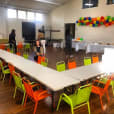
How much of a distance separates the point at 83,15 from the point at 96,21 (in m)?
1.57

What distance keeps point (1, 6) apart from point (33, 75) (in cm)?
1016

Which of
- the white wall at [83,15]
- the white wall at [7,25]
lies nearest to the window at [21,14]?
the white wall at [7,25]

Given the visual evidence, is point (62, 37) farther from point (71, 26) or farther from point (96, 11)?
point (96, 11)

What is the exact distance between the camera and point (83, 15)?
10.3 m

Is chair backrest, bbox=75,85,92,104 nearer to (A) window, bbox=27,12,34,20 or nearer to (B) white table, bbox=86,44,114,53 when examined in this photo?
(B) white table, bbox=86,44,114,53

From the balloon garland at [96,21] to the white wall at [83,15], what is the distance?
31 centimetres

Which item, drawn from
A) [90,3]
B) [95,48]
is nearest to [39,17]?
[90,3]

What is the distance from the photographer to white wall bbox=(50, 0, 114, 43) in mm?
8867

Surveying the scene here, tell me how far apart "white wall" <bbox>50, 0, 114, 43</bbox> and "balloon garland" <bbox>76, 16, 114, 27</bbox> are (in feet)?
1.02

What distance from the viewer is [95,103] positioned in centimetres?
270

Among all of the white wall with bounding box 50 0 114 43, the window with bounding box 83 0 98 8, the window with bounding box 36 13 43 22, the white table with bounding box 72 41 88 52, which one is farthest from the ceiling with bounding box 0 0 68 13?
the white table with bounding box 72 41 88 52

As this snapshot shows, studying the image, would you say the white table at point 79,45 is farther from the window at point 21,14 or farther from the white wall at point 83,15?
the window at point 21,14

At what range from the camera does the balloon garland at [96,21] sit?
8433 mm

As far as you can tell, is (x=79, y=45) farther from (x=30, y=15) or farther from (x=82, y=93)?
(x=82, y=93)
